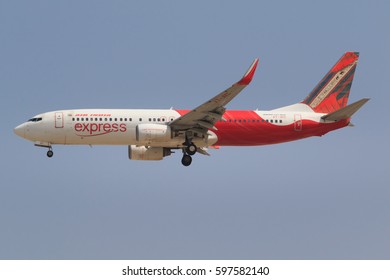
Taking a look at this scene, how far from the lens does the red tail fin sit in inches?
2844

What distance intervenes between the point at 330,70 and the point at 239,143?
1011 cm

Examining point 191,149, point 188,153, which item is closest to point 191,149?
point 191,149

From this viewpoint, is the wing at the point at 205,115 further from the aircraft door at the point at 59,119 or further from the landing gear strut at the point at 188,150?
the aircraft door at the point at 59,119

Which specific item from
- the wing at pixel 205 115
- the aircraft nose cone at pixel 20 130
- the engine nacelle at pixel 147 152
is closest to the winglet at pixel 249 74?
the wing at pixel 205 115

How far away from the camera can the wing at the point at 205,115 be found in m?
63.8

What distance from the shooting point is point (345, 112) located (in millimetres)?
68188

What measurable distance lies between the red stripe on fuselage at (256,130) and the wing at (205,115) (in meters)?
1.52

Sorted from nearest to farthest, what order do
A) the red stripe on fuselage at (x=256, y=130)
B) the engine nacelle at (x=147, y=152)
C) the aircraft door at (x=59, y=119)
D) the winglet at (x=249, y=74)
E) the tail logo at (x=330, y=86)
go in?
the winglet at (x=249, y=74) < the aircraft door at (x=59, y=119) < the red stripe on fuselage at (x=256, y=130) < the engine nacelle at (x=147, y=152) < the tail logo at (x=330, y=86)

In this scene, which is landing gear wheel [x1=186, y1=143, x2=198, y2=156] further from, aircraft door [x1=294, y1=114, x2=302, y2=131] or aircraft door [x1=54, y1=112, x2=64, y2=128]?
aircraft door [x1=54, y1=112, x2=64, y2=128]

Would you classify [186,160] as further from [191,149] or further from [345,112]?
[345,112]

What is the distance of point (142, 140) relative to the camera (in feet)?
217

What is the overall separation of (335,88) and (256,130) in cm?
818

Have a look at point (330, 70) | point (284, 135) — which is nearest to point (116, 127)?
point (284, 135)

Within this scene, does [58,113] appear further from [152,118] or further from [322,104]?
[322,104]
